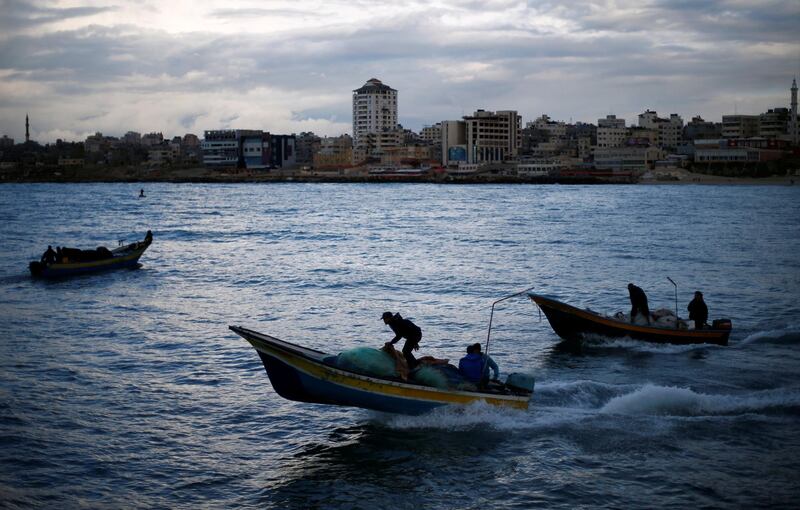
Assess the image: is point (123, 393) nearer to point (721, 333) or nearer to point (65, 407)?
point (65, 407)

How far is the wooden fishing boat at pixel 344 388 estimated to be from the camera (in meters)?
12.8

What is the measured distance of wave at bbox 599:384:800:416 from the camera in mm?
14055

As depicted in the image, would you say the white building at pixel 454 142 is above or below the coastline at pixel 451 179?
above

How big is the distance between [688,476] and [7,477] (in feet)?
31.0

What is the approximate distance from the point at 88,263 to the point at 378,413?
2162 cm

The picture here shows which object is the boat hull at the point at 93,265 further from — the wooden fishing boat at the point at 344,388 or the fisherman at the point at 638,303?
the fisherman at the point at 638,303

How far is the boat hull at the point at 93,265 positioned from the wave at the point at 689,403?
23076 mm

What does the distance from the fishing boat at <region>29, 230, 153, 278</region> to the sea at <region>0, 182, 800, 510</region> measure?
493 millimetres

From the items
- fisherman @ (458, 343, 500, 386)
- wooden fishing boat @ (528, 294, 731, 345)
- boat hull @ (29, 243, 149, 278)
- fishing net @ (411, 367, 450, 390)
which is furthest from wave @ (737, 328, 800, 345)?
boat hull @ (29, 243, 149, 278)

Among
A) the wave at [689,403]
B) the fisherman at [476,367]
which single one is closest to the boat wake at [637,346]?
the wave at [689,403]

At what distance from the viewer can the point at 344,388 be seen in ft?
42.3

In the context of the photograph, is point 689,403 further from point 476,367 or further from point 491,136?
point 491,136

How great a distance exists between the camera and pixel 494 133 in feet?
623

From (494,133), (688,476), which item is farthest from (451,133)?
(688,476)
